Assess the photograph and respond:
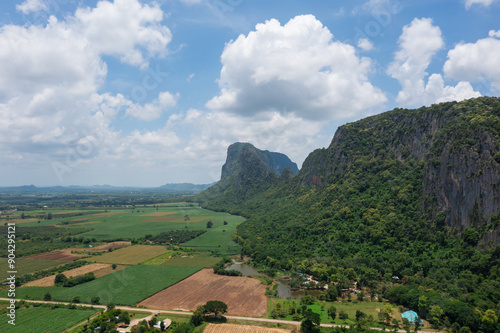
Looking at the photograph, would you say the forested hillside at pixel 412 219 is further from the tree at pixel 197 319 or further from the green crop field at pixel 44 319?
the green crop field at pixel 44 319

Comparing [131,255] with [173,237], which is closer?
[131,255]

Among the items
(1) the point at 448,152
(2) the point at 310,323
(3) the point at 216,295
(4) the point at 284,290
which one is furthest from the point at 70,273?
(1) the point at 448,152

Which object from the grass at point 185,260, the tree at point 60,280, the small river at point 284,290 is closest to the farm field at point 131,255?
the grass at point 185,260

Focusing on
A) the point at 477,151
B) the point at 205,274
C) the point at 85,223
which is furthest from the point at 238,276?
Result: the point at 85,223

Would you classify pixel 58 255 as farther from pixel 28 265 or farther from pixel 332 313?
pixel 332 313

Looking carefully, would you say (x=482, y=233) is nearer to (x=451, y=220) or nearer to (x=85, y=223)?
(x=451, y=220)

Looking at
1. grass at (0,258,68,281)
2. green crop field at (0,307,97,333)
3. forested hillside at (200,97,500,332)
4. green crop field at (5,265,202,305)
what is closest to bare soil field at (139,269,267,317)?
green crop field at (5,265,202,305)
